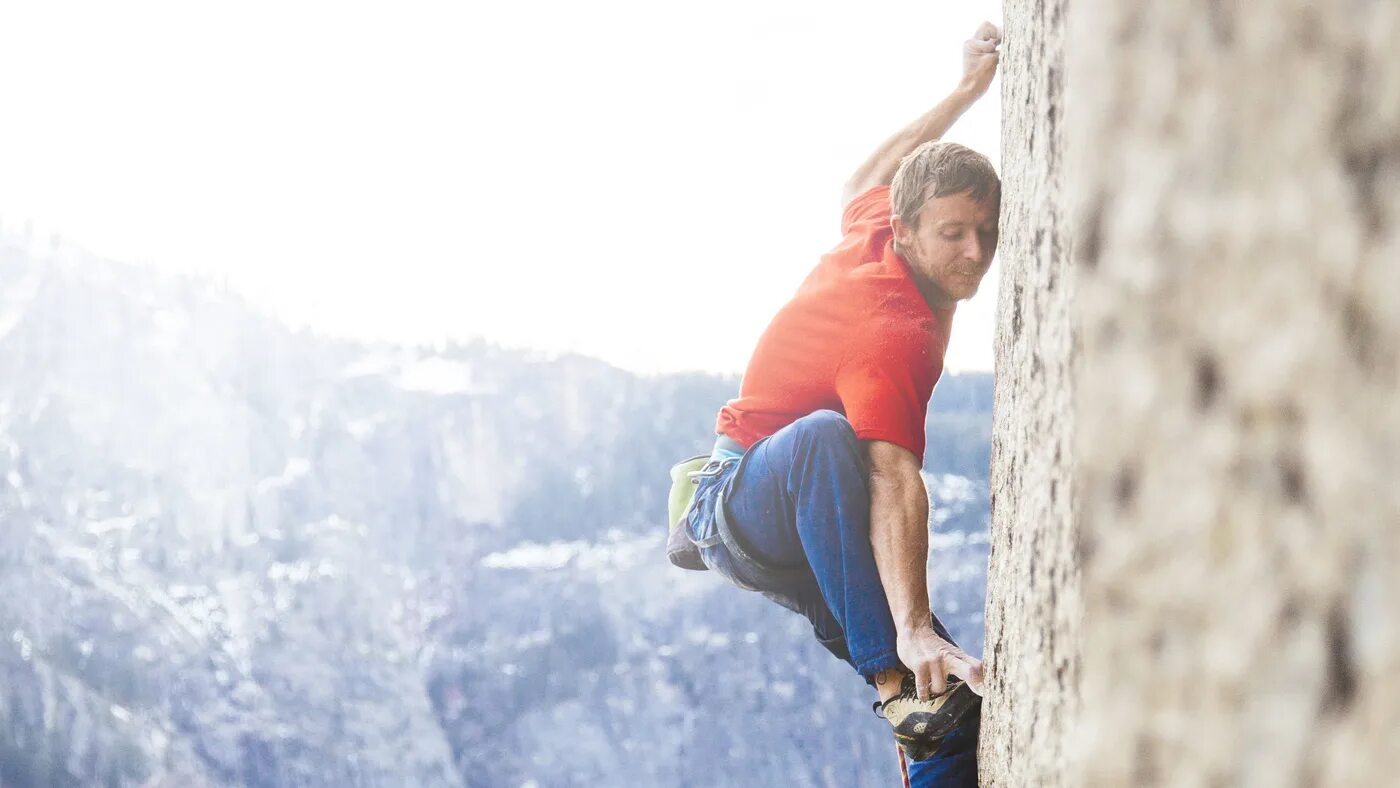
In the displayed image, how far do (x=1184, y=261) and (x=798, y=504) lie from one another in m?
1.01

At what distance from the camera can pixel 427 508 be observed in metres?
21.0

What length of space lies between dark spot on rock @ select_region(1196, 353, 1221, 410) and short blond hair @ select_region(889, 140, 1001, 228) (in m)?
1.10

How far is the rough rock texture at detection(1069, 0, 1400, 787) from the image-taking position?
0.16 metres

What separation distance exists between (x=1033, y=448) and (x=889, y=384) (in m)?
0.85

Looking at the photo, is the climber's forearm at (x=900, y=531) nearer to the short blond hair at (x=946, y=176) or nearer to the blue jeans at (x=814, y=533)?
the blue jeans at (x=814, y=533)

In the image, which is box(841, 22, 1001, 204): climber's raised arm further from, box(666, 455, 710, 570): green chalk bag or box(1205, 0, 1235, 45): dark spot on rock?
box(1205, 0, 1235, 45): dark spot on rock

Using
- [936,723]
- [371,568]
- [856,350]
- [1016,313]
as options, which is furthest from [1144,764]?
[371,568]

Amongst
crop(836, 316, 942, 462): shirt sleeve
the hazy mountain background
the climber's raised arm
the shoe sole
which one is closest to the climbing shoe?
the shoe sole

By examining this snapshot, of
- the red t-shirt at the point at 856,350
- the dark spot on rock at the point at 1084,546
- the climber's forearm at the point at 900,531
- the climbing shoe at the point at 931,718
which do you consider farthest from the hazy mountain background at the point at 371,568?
the dark spot on rock at the point at 1084,546

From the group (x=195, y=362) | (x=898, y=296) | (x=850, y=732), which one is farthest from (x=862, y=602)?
(x=195, y=362)

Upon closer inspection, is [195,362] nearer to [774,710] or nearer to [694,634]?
[694,634]

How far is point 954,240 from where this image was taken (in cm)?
126

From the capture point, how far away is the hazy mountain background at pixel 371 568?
1959cm

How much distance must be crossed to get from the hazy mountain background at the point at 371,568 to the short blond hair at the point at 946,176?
1794 centimetres
